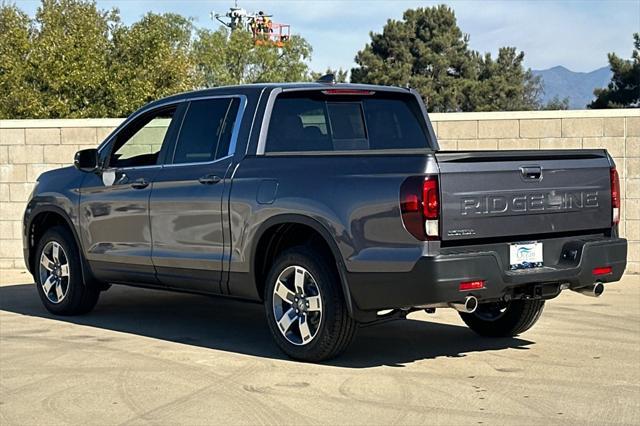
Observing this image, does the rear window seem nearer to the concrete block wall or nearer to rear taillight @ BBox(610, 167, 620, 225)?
rear taillight @ BBox(610, 167, 620, 225)

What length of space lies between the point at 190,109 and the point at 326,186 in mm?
2008

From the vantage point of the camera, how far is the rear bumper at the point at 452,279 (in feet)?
22.3

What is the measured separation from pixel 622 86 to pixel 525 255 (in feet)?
169

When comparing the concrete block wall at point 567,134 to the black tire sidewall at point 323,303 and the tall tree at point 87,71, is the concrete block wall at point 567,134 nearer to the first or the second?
the black tire sidewall at point 323,303

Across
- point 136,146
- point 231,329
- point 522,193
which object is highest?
point 136,146

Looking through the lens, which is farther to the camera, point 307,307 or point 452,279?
point 307,307

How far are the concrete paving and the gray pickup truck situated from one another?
0.39 meters

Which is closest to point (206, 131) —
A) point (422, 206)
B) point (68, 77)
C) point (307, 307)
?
point (307, 307)

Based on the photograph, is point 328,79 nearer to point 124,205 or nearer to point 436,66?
point 124,205

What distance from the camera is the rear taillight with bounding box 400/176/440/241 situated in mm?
6762

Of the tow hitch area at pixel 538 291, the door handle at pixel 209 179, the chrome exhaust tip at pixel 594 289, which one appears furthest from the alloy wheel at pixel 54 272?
the chrome exhaust tip at pixel 594 289

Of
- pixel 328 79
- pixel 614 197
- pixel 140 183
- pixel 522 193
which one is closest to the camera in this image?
pixel 522 193

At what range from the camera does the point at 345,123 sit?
8570mm

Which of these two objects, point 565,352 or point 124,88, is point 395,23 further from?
point 565,352
